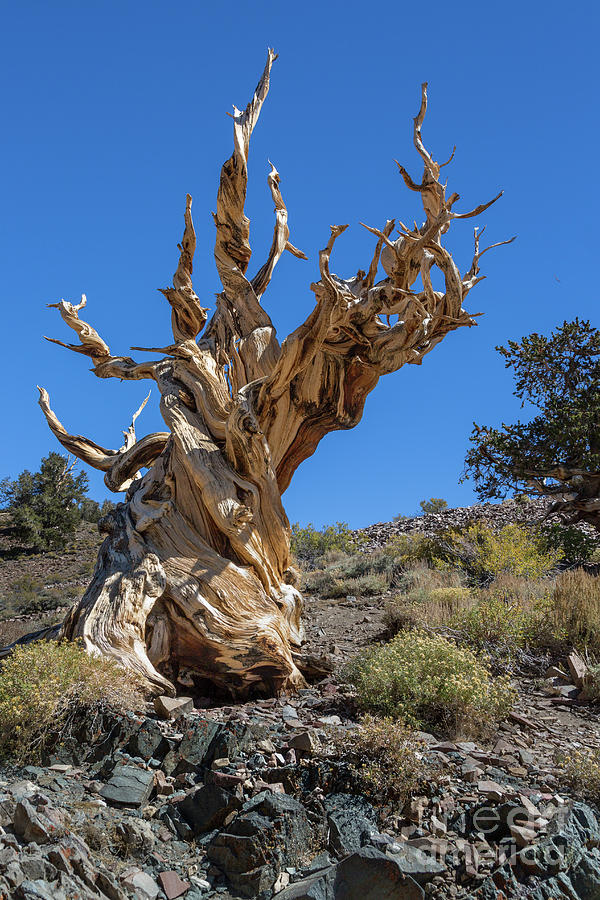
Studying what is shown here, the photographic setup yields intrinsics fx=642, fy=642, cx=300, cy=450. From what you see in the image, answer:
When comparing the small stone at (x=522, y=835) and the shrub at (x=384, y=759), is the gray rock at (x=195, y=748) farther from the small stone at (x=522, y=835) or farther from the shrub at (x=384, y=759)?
the small stone at (x=522, y=835)

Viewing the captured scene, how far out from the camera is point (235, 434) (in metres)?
7.55

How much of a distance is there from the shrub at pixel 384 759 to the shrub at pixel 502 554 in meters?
7.23

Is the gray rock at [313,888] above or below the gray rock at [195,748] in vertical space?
below

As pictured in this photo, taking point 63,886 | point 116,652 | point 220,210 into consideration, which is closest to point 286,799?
point 63,886

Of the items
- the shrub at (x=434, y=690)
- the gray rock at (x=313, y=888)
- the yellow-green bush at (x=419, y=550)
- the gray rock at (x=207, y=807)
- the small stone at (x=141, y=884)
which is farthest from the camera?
the yellow-green bush at (x=419, y=550)

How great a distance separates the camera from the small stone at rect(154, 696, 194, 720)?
204 inches

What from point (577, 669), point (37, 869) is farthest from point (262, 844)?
point (577, 669)

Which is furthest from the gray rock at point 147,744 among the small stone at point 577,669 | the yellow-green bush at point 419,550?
the yellow-green bush at point 419,550

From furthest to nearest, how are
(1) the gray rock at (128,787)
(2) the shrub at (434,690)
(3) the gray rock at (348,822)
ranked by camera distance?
(2) the shrub at (434,690), (1) the gray rock at (128,787), (3) the gray rock at (348,822)

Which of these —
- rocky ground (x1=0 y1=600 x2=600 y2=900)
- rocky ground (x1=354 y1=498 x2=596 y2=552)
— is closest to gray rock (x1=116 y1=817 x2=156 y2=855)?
rocky ground (x1=0 y1=600 x2=600 y2=900)

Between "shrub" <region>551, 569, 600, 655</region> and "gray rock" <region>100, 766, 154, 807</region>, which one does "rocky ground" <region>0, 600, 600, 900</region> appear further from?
"shrub" <region>551, 569, 600, 655</region>

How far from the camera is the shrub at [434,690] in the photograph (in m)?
5.34

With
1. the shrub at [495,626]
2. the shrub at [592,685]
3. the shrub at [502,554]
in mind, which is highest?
the shrub at [502,554]

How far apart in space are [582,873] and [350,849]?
47.5 inches
